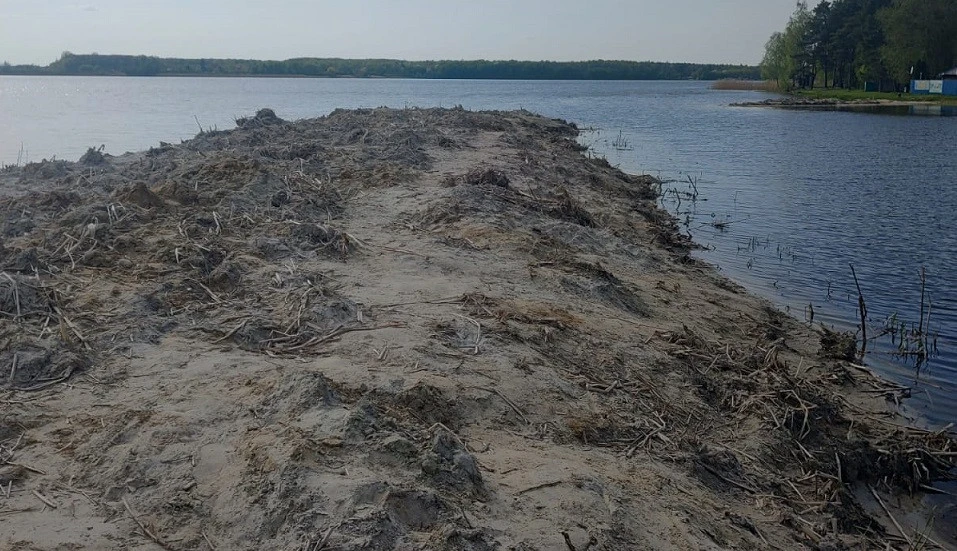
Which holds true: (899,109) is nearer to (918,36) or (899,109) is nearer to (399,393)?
(918,36)

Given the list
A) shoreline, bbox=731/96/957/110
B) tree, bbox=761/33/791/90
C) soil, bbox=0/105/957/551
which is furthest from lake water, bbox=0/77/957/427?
Answer: tree, bbox=761/33/791/90

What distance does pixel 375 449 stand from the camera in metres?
4.37

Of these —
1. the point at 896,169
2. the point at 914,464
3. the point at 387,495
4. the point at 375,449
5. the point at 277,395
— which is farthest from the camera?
the point at 896,169

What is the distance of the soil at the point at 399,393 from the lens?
13.3ft

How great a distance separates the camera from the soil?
405 centimetres

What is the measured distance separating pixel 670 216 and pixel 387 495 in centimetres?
1467

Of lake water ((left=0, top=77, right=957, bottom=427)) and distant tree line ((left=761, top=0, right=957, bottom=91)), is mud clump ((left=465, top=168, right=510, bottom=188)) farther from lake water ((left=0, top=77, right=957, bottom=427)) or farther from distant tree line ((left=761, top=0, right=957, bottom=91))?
distant tree line ((left=761, top=0, right=957, bottom=91))

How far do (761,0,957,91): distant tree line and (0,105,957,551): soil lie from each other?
7164 cm

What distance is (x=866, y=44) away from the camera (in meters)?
76.6

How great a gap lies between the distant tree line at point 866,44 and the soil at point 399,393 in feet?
235

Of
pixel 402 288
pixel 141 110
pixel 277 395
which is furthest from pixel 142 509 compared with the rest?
pixel 141 110

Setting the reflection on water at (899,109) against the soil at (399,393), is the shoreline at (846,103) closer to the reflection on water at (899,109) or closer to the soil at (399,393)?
the reflection on water at (899,109)

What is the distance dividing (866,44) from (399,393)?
84.9 meters

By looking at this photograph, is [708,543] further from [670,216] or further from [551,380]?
[670,216]
